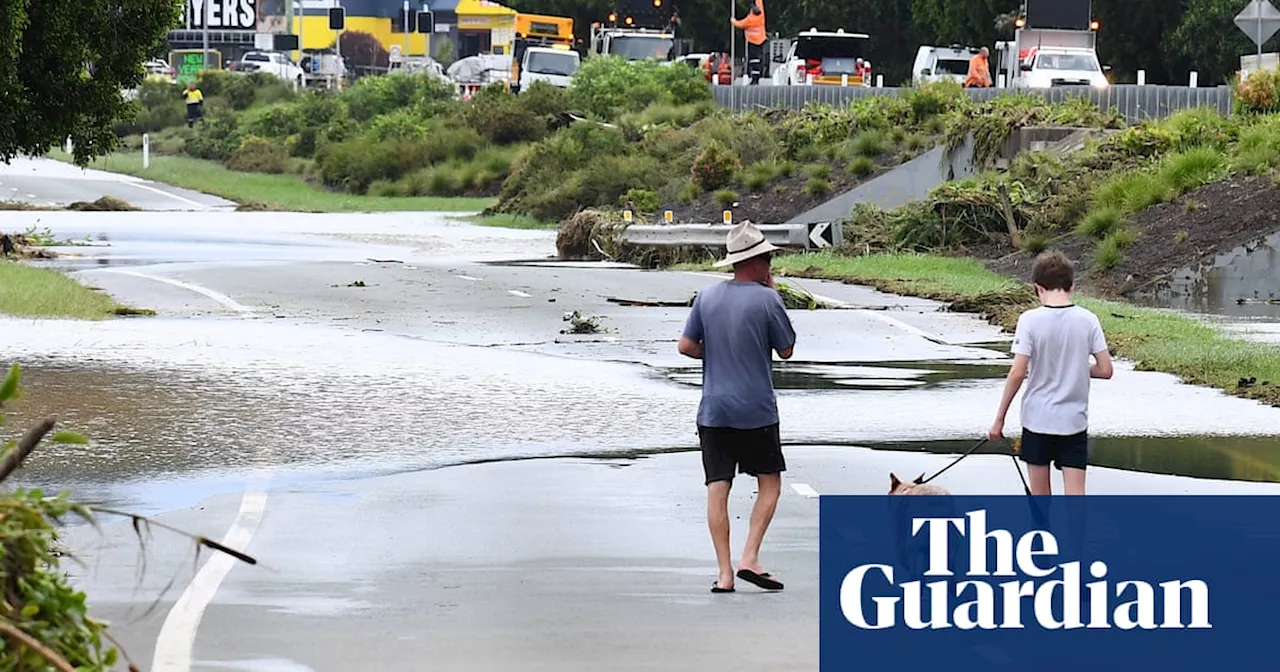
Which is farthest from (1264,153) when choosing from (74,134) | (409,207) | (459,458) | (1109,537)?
(409,207)

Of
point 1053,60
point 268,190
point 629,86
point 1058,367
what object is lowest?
point 268,190

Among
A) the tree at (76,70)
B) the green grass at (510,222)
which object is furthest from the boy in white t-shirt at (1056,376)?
the green grass at (510,222)

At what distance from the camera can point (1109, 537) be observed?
1041cm

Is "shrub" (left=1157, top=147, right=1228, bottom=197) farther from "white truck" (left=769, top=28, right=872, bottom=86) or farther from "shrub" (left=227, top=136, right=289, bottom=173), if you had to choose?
"shrub" (left=227, top=136, right=289, bottom=173)

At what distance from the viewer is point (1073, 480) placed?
974 centimetres

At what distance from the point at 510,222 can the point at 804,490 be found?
33.2 meters

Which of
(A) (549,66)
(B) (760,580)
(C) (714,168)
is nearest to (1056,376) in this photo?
(B) (760,580)

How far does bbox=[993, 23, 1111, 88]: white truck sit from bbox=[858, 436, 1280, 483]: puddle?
3448cm

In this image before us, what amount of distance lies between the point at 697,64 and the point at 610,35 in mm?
2960

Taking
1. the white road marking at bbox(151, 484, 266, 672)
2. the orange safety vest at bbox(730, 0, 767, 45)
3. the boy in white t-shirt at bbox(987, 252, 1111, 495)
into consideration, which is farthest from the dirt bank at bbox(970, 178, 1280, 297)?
the orange safety vest at bbox(730, 0, 767, 45)

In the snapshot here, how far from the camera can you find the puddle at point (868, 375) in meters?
18.1

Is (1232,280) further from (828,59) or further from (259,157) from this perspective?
(259,157)

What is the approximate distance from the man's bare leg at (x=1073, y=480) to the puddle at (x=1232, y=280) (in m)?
17.5

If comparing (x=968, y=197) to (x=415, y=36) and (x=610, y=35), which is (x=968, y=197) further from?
(x=415, y=36)
